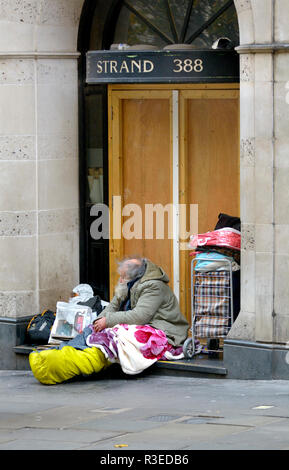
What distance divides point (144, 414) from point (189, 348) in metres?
2.06

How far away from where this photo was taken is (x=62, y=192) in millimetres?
12789

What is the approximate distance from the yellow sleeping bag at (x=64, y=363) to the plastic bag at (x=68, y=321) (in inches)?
41.0

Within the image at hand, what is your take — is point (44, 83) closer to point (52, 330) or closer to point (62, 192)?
point (62, 192)

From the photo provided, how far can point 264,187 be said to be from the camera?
10.9 m

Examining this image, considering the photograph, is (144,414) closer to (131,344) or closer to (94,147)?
(131,344)

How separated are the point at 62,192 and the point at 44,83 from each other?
49.8 inches

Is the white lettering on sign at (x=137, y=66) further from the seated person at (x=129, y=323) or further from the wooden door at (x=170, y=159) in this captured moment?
the seated person at (x=129, y=323)

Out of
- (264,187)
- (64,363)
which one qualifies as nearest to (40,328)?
(64,363)

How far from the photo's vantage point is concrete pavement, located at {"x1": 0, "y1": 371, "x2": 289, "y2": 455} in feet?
27.3

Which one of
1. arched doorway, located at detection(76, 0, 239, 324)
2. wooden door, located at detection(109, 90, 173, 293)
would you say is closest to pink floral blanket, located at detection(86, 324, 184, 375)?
arched doorway, located at detection(76, 0, 239, 324)

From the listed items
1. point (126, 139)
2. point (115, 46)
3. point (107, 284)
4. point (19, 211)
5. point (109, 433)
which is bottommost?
point (109, 433)

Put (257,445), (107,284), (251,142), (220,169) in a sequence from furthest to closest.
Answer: (107,284) → (220,169) → (251,142) → (257,445)
